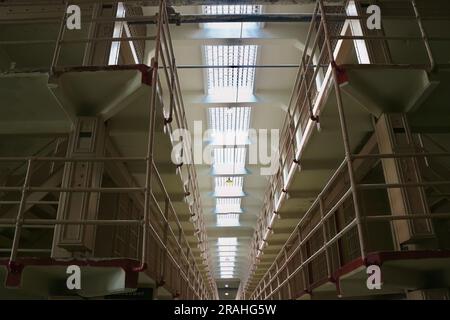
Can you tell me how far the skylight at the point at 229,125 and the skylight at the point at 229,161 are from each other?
1.25 ft

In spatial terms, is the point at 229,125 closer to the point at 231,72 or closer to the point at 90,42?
→ the point at 231,72

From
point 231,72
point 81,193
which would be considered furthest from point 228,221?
point 81,193

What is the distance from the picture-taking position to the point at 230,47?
632cm

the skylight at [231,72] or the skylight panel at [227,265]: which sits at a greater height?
the skylight at [231,72]

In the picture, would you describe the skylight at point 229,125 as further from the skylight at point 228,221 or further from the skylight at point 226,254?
the skylight at point 226,254

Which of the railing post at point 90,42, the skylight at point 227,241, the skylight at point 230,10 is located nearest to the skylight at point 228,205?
the skylight at point 227,241

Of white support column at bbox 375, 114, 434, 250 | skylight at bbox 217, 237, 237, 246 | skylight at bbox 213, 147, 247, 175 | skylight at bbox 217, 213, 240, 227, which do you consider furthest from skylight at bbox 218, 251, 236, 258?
white support column at bbox 375, 114, 434, 250

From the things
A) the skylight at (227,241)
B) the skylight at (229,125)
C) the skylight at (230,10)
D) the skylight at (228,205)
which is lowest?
the skylight at (227,241)

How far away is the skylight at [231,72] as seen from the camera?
644 centimetres

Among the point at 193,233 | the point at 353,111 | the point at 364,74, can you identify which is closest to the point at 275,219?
the point at 193,233

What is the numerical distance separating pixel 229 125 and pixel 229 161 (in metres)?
1.57

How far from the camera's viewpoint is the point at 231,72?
6848 millimetres

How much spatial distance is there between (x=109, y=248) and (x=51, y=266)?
221 cm

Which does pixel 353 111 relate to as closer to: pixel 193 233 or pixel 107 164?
pixel 107 164
